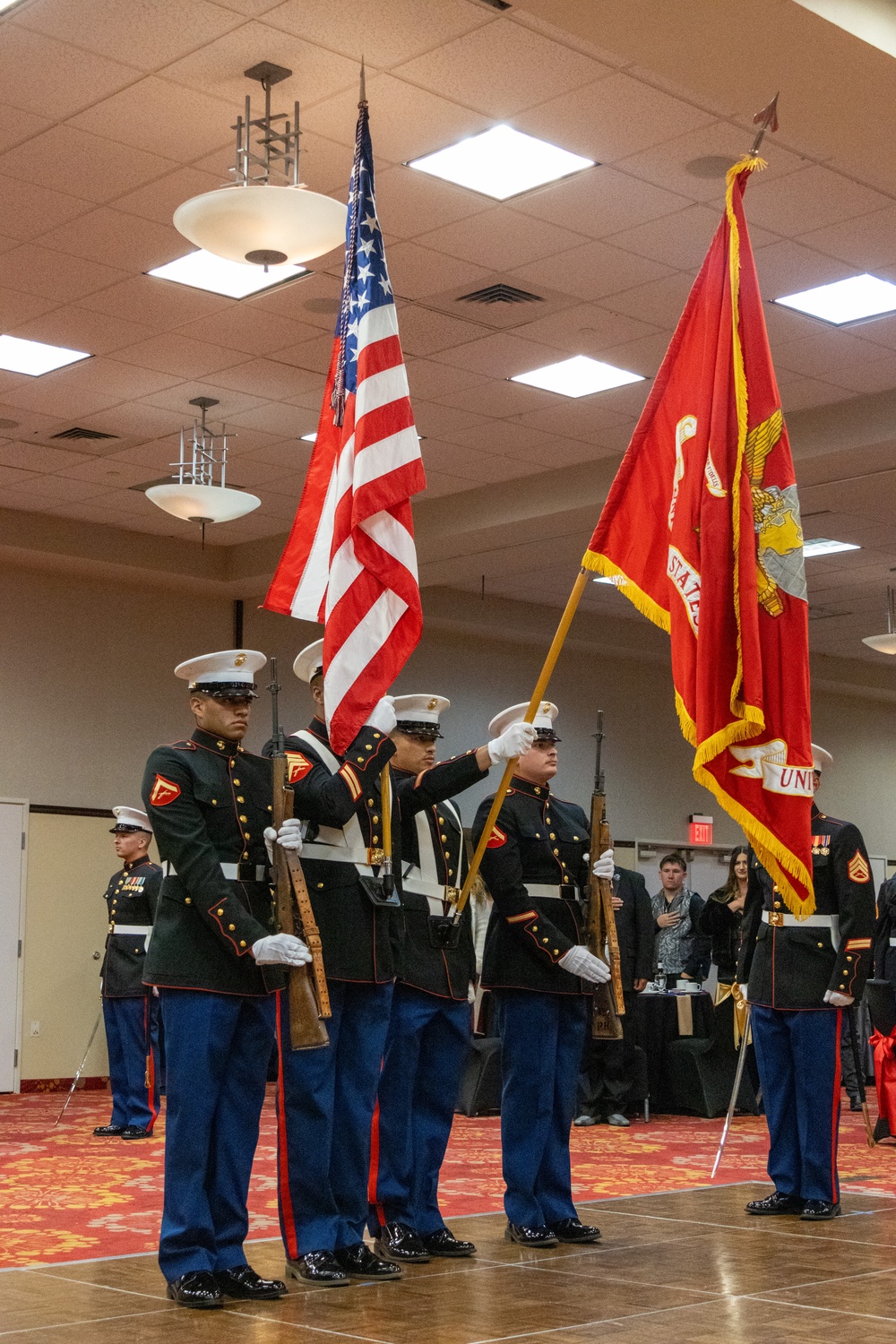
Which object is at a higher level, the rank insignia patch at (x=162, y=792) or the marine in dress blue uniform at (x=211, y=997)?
the rank insignia patch at (x=162, y=792)

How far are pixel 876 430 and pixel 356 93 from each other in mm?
4613

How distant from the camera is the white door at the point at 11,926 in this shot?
12281mm

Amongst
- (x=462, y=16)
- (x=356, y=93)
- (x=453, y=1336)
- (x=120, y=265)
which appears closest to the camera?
(x=453, y=1336)

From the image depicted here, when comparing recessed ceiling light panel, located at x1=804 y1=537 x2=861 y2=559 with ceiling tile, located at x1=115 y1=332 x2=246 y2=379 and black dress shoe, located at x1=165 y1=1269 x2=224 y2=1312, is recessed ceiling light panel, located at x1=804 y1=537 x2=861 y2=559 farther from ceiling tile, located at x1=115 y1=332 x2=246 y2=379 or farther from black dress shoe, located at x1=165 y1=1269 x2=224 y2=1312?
black dress shoe, located at x1=165 y1=1269 x2=224 y2=1312

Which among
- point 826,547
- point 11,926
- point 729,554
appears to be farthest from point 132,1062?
point 826,547

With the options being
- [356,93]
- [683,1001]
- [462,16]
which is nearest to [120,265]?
[356,93]

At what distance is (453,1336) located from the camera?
3.81 m

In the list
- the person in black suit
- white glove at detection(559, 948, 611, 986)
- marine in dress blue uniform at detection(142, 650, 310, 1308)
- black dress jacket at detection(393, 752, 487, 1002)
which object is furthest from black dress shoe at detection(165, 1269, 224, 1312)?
the person in black suit

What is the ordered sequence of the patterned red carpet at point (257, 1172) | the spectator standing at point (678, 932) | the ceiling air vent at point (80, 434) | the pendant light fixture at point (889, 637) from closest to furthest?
1. the patterned red carpet at point (257, 1172)
2. the ceiling air vent at point (80, 434)
3. the spectator standing at point (678, 932)
4. the pendant light fixture at point (889, 637)

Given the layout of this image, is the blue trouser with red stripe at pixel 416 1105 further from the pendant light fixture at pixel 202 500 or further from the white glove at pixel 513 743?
the pendant light fixture at pixel 202 500

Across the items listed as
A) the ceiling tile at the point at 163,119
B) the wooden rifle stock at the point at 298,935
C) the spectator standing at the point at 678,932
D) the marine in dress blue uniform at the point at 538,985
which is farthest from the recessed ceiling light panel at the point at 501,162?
the spectator standing at the point at 678,932

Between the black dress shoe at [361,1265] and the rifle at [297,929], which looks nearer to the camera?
the rifle at [297,929]

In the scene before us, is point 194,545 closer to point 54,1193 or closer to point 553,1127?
point 54,1193

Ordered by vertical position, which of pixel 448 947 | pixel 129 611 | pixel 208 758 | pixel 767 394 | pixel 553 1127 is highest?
pixel 129 611
